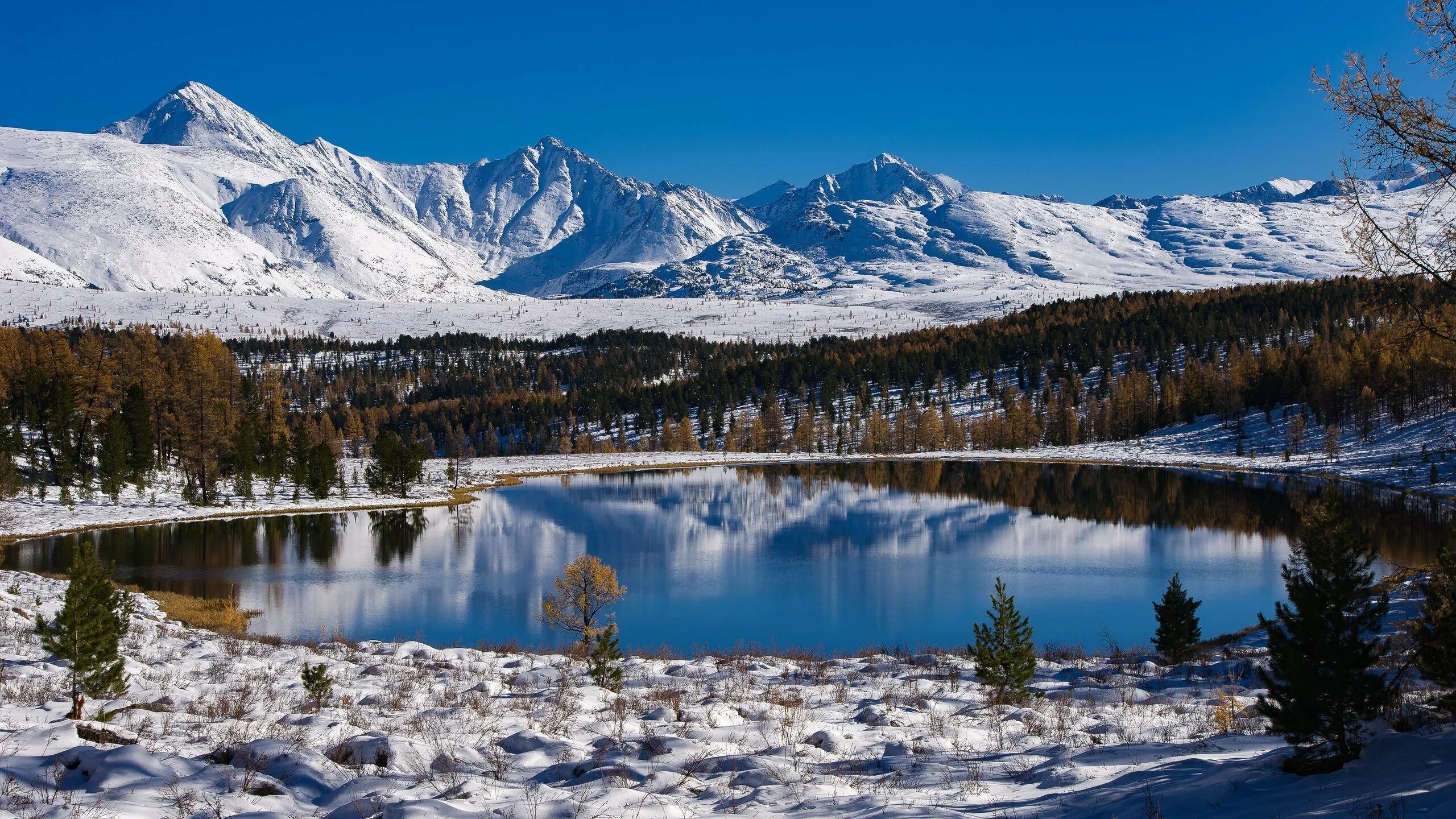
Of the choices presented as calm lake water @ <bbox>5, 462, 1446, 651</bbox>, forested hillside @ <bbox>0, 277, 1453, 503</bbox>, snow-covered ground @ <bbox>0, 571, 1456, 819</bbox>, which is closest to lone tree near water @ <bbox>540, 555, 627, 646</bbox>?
calm lake water @ <bbox>5, 462, 1446, 651</bbox>

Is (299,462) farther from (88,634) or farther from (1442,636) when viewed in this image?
(1442,636)

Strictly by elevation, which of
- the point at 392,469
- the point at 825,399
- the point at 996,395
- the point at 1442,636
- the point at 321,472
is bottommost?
the point at 392,469

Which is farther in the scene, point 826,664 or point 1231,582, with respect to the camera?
point 1231,582

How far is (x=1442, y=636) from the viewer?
9781mm

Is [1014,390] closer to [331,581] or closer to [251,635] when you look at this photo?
[331,581]

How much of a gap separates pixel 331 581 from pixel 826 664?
32.4 metres

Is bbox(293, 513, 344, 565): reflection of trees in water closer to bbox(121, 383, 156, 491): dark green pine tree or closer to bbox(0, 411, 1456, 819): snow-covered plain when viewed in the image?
bbox(121, 383, 156, 491): dark green pine tree

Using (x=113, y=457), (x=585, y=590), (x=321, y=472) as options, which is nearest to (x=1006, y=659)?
(x=585, y=590)

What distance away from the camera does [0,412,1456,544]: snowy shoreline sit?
63688 mm

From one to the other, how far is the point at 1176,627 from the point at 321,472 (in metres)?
75.1

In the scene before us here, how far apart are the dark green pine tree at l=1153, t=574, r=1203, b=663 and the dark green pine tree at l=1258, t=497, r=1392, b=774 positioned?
12.5m

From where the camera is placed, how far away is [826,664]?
21.9 metres

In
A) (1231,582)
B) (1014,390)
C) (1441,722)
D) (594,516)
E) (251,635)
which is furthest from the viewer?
(1014,390)

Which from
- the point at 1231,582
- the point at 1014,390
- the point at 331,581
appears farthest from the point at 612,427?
the point at 1231,582
